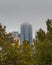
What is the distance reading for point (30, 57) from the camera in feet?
120

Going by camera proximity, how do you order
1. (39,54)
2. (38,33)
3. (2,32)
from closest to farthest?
1. (39,54)
2. (38,33)
3. (2,32)

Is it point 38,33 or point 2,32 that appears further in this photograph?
point 2,32

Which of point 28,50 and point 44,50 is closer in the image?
point 44,50

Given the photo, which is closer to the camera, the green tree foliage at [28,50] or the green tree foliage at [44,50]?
the green tree foliage at [44,50]

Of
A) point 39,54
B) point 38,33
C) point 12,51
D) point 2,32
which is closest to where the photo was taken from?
point 39,54

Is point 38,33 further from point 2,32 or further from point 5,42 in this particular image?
point 2,32

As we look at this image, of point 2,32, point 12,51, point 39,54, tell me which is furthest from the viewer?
point 2,32

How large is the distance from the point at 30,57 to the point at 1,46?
10.7 ft

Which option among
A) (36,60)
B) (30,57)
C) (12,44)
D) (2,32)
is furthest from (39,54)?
(2,32)

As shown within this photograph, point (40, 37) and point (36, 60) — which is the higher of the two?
point (40, 37)

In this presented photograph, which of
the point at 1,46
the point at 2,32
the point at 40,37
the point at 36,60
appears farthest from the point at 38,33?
the point at 2,32

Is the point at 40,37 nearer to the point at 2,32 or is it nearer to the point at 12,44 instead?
the point at 12,44

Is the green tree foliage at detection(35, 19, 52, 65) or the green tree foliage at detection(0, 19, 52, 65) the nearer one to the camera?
the green tree foliage at detection(35, 19, 52, 65)

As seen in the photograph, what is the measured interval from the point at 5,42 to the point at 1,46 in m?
0.61
